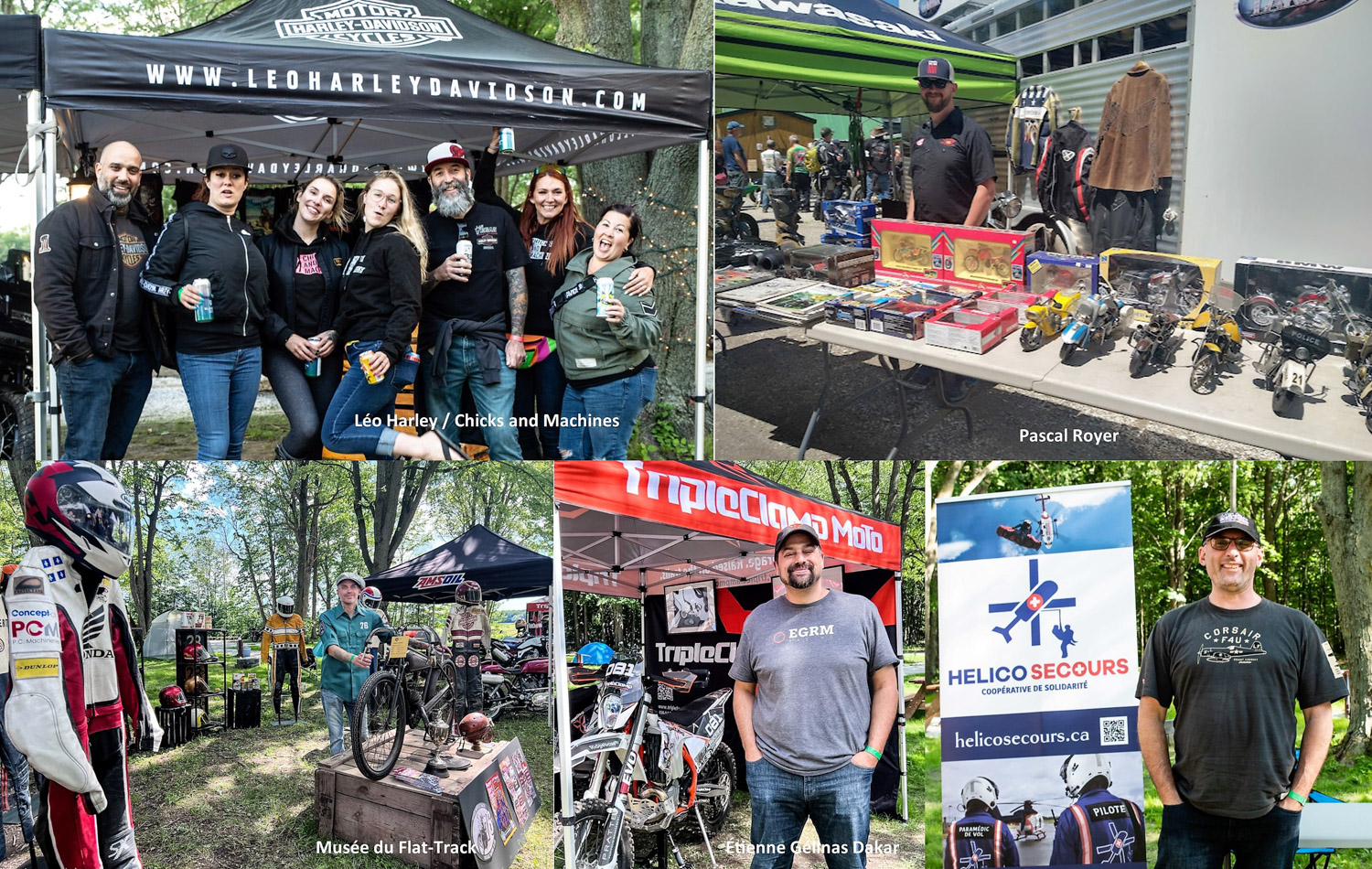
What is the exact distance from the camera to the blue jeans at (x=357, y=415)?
4.60m

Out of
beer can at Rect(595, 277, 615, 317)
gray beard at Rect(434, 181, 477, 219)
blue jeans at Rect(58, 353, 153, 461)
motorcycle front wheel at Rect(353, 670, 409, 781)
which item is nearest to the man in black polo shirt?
beer can at Rect(595, 277, 615, 317)

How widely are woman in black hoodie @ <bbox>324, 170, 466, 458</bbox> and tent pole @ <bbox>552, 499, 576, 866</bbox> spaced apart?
0.78 m

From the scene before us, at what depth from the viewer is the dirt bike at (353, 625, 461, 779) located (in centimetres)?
429

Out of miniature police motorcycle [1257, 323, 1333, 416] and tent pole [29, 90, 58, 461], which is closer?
tent pole [29, 90, 58, 461]

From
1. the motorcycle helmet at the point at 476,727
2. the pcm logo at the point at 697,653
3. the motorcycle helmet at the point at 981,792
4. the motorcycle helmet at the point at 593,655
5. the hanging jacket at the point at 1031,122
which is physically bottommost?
the motorcycle helmet at the point at 981,792

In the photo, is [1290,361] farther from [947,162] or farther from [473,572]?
[473,572]

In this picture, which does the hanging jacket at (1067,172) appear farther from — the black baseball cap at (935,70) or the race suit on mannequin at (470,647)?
the race suit on mannequin at (470,647)

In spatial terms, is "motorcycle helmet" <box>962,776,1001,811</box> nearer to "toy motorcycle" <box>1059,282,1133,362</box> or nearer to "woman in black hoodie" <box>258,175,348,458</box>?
"toy motorcycle" <box>1059,282,1133,362</box>

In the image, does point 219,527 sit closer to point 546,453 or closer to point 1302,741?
point 546,453

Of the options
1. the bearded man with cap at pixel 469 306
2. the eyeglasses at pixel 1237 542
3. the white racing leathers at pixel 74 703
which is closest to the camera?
the white racing leathers at pixel 74 703

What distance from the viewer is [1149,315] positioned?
5.05 m

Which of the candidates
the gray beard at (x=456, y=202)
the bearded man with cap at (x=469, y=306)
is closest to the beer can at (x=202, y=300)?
the bearded man with cap at (x=469, y=306)

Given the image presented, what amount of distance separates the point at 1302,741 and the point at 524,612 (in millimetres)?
2959

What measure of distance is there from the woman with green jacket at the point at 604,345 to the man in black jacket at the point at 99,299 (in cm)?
173
